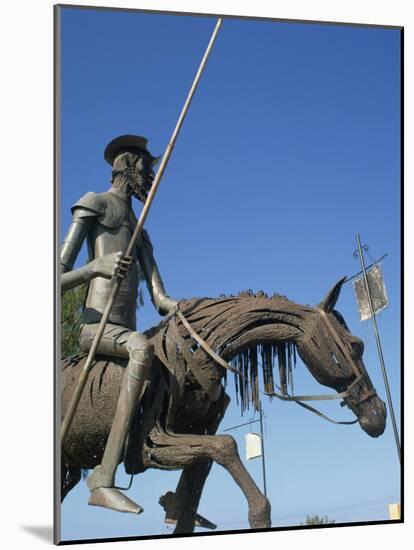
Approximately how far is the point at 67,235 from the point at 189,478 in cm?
187

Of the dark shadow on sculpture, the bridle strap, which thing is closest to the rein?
the bridle strap

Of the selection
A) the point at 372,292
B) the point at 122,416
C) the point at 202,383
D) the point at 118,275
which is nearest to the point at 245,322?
the point at 202,383

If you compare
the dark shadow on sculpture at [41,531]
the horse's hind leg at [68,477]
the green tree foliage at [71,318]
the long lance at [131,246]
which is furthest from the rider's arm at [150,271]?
the dark shadow on sculpture at [41,531]

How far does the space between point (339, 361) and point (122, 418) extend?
1541 millimetres

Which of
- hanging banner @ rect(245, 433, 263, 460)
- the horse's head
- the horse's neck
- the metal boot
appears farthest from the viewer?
hanging banner @ rect(245, 433, 263, 460)

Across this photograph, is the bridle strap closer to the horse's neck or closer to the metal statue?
the horse's neck

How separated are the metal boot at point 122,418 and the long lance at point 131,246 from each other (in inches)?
9.4

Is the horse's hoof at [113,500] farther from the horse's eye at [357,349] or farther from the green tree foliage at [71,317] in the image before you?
the horse's eye at [357,349]

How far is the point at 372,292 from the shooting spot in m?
11.7

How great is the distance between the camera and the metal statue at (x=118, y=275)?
10633 millimetres

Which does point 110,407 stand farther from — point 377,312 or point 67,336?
point 377,312

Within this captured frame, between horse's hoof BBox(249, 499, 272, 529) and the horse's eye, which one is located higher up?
the horse's eye

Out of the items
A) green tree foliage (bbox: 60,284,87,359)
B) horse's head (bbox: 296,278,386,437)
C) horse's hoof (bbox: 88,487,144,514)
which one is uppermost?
green tree foliage (bbox: 60,284,87,359)

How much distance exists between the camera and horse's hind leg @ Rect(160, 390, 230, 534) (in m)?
11.1
